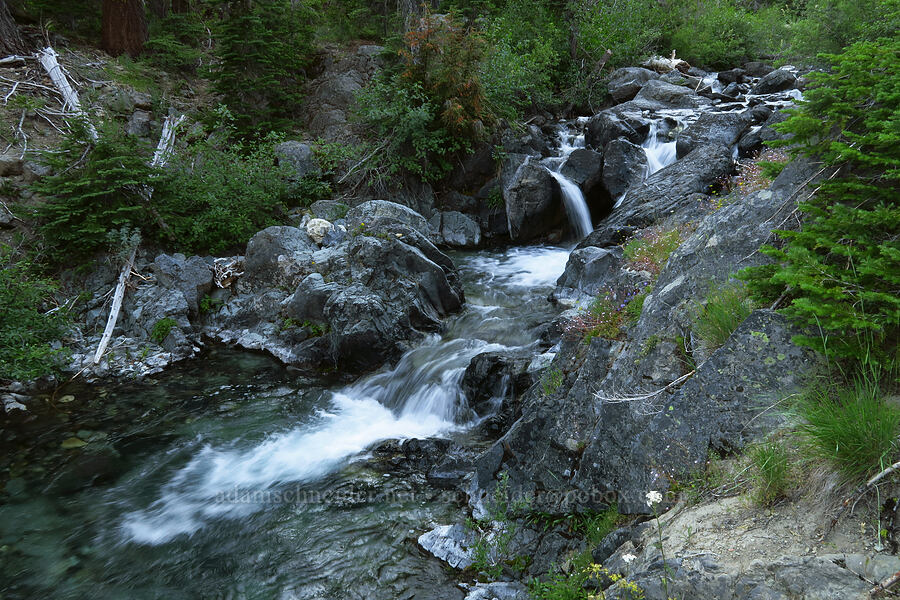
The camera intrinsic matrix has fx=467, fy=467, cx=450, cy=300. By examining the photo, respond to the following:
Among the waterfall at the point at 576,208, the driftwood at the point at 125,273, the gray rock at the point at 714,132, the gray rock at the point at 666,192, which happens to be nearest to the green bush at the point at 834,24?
the gray rock at the point at 714,132

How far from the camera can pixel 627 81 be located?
62.0 ft

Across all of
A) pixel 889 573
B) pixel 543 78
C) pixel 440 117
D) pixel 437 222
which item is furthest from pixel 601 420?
pixel 543 78

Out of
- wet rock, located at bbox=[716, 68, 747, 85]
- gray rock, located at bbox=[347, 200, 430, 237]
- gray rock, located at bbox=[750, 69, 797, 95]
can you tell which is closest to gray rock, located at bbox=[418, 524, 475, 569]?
gray rock, located at bbox=[347, 200, 430, 237]

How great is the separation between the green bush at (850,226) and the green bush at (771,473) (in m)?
0.63

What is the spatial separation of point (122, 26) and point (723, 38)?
24.6 m

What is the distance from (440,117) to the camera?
14.4 meters

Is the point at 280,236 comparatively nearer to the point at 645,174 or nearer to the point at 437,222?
the point at 437,222

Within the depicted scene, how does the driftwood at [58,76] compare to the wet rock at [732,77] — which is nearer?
the driftwood at [58,76]

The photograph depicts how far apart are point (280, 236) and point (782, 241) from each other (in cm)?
968

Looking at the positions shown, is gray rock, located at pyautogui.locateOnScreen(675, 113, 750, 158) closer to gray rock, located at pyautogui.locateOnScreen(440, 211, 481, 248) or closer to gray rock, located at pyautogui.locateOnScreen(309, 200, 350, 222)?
gray rock, located at pyautogui.locateOnScreen(440, 211, 481, 248)

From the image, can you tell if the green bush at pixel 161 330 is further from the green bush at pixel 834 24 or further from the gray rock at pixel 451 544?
the green bush at pixel 834 24


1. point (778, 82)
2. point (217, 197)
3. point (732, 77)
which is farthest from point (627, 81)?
point (217, 197)

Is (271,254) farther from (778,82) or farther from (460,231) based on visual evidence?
(778,82)

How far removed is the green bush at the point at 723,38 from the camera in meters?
21.3
